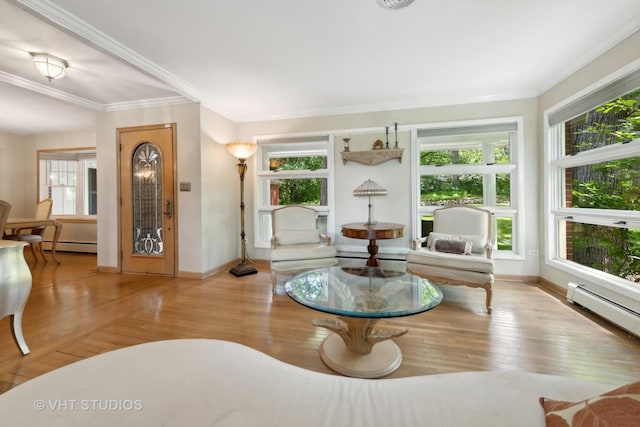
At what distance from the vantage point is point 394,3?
72.8 inches

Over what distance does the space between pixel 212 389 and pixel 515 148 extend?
420cm

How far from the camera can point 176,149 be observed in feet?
11.7

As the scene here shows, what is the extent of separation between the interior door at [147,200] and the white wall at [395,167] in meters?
1.19

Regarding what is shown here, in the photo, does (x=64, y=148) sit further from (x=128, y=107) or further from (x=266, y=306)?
(x=266, y=306)

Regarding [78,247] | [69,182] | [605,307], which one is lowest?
[605,307]

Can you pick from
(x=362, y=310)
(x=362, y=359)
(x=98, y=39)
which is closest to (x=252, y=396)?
(x=362, y=310)

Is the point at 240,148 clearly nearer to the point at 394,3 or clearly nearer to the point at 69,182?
the point at 394,3

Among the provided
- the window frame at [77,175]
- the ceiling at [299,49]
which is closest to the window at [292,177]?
the ceiling at [299,49]

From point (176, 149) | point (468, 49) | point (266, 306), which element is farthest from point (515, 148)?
point (176, 149)

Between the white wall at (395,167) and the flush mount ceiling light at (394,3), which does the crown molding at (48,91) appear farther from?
the flush mount ceiling light at (394,3)

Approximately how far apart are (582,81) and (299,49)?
2.89 m

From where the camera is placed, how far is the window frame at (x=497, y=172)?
3.36 m

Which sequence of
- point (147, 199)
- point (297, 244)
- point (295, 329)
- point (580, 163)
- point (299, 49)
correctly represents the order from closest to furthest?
point (295, 329) → point (299, 49) → point (580, 163) → point (297, 244) → point (147, 199)

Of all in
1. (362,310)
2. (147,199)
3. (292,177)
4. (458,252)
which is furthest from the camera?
(292,177)
